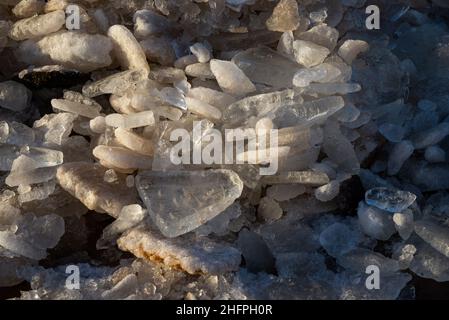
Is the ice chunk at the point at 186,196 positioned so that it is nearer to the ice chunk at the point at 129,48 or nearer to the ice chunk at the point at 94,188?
the ice chunk at the point at 94,188

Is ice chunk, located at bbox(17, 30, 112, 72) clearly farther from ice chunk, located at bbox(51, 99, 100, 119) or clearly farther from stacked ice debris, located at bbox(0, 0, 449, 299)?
ice chunk, located at bbox(51, 99, 100, 119)

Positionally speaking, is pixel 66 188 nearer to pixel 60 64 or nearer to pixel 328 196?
pixel 60 64

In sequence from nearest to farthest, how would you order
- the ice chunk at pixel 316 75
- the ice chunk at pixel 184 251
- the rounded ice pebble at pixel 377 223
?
the ice chunk at pixel 184 251, the rounded ice pebble at pixel 377 223, the ice chunk at pixel 316 75

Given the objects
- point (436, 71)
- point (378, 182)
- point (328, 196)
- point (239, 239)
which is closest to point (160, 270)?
point (239, 239)

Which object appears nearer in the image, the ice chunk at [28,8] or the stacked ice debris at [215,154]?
the stacked ice debris at [215,154]

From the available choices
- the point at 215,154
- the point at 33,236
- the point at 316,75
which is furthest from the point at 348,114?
the point at 33,236

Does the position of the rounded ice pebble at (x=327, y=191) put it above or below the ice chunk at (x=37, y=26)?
below

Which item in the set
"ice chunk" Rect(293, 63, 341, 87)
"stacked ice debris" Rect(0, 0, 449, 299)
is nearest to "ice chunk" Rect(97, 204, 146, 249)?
"stacked ice debris" Rect(0, 0, 449, 299)

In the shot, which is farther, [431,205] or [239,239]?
[431,205]

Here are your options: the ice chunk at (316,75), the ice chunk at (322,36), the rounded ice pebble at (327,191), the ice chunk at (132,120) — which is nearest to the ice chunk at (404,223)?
the rounded ice pebble at (327,191)

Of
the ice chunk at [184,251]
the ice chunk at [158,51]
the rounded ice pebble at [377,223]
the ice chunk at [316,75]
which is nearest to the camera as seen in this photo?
the ice chunk at [184,251]
